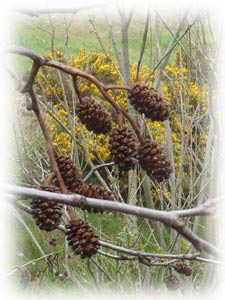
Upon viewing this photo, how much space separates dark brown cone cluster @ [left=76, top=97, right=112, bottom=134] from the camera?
74 centimetres

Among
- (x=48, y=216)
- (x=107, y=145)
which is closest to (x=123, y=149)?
(x=48, y=216)

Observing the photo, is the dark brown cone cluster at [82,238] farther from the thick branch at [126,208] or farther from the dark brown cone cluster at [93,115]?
the dark brown cone cluster at [93,115]

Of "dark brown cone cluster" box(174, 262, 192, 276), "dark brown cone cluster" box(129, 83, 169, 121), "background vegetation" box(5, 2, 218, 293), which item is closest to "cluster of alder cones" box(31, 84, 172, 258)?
"dark brown cone cluster" box(129, 83, 169, 121)

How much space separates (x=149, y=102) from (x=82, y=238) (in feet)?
0.58

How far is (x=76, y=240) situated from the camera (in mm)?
641

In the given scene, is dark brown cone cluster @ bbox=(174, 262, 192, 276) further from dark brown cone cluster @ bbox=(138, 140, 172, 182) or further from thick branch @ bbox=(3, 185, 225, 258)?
thick branch @ bbox=(3, 185, 225, 258)

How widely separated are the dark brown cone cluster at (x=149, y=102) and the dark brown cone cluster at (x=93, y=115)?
37 millimetres

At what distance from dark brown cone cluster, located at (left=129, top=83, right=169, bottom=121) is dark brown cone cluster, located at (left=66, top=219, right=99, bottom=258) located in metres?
0.15

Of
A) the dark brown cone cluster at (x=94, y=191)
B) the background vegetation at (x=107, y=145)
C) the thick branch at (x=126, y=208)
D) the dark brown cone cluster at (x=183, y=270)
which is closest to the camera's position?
the thick branch at (x=126, y=208)

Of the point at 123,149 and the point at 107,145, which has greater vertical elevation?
the point at 123,149

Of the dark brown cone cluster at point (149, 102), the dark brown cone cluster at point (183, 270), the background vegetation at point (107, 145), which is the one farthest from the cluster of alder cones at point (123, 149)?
the background vegetation at point (107, 145)

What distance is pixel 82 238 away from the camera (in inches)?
25.1

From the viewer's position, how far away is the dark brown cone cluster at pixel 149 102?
0.73 meters

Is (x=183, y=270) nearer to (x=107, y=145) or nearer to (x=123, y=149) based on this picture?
(x=123, y=149)
